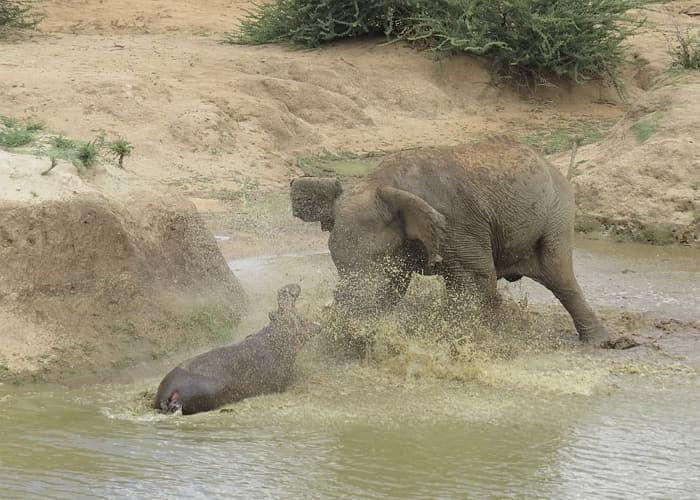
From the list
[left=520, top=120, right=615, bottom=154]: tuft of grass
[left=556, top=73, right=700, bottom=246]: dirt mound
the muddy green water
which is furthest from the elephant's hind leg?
[left=520, top=120, right=615, bottom=154]: tuft of grass

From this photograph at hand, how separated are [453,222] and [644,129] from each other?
20.8ft

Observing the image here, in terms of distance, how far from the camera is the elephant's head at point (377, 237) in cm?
726

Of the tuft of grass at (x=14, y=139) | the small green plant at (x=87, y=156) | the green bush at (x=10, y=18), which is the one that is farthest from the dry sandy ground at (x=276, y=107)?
the small green plant at (x=87, y=156)

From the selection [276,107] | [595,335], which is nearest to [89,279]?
[595,335]

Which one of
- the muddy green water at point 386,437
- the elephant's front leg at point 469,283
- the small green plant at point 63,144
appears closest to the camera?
the muddy green water at point 386,437

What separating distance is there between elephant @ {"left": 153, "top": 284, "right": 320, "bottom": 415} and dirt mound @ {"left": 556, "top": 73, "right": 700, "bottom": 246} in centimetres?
587

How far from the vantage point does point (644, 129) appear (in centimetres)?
1330

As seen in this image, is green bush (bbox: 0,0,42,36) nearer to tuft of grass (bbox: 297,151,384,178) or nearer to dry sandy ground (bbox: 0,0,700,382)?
dry sandy ground (bbox: 0,0,700,382)

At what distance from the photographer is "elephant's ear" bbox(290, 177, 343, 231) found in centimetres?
753

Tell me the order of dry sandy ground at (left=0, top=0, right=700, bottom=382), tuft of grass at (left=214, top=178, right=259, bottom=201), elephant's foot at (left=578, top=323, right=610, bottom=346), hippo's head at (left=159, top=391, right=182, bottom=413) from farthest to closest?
tuft of grass at (left=214, top=178, right=259, bottom=201) < dry sandy ground at (left=0, top=0, right=700, bottom=382) < elephant's foot at (left=578, top=323, right=610, bottom=346) < hippo's head at (left=159, top=391, right=182, bottom=413)

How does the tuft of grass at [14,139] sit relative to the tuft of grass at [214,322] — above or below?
above

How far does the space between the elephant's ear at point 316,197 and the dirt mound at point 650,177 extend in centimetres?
565

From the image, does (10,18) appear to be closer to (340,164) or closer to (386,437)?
(340,164)

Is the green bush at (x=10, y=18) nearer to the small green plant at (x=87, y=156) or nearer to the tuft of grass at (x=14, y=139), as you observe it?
the tuft of grass at (x=14, y=139)
